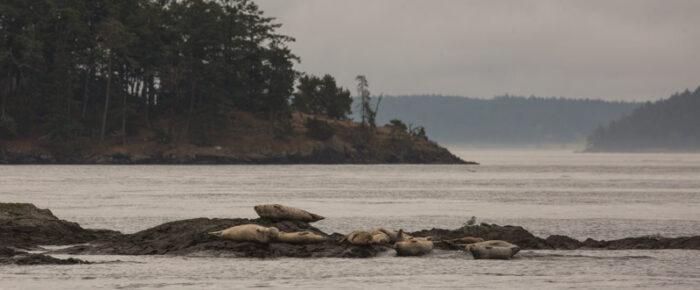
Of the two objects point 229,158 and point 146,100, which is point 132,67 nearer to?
point 146,100

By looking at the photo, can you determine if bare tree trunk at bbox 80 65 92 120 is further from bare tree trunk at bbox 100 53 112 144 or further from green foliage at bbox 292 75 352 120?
green foliage at bbox 292 75 352 120

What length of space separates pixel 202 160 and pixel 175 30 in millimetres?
22328

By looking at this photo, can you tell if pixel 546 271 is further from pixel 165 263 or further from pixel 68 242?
pixel 68 242

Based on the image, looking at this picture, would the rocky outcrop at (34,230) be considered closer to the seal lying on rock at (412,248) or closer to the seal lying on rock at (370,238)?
the seal lying on rock at (370,238)

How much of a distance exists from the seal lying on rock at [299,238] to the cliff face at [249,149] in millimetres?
126947

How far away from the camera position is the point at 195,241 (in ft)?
117

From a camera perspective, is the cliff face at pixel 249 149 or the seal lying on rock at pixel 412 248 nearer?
the seal lying on rock at pixel 412 248

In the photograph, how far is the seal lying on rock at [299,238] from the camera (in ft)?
115

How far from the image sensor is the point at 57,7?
6029 inches

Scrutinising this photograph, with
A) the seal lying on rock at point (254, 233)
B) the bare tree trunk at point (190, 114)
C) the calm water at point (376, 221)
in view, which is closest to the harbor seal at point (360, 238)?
the calm water at point (376, 221)

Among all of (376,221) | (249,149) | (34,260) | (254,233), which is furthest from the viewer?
(249,149)

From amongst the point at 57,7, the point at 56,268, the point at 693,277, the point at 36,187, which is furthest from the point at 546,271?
the point at 57,7

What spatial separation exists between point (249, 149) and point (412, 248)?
136 m

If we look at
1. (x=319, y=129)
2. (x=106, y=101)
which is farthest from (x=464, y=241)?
(x=319, y=129)
